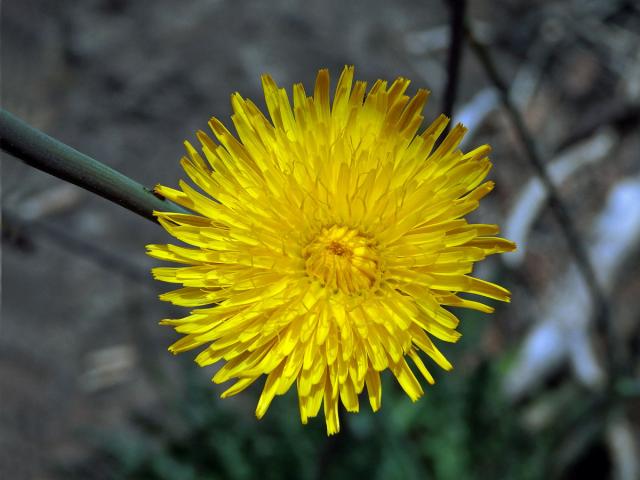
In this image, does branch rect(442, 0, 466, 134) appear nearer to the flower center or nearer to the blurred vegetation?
the flower center

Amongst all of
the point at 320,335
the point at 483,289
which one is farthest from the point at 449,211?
the point at 320,335

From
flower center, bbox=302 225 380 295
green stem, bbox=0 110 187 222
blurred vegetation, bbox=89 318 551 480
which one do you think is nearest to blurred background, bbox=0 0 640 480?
blurred vegetation, bbox=89 318 551 480

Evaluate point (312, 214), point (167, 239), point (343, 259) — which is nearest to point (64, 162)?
point (312, 214)

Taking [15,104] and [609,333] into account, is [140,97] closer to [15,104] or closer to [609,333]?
[15,104]

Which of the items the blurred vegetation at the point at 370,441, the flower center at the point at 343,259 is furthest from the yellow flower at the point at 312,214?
the blurred vegetation at the point at 370,441

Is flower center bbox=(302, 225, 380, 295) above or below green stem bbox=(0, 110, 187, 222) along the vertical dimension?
above

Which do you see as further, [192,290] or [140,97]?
[140,97]
